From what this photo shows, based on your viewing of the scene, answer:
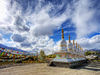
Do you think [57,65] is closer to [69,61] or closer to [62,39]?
[69,61]

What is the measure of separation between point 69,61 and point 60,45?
435 cm

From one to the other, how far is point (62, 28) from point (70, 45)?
5783 mm

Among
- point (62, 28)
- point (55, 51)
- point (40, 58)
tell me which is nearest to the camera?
point (55, 51)

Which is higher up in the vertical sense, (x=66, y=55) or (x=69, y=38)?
(x=69, y=38)

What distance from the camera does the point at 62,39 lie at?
669 inches

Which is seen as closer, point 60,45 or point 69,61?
point 69,61

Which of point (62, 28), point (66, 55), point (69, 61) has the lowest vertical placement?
point (69, 61)

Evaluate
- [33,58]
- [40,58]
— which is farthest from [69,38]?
[33,58]

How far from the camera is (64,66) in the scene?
529 inches

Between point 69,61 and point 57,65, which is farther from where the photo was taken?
point 57,65

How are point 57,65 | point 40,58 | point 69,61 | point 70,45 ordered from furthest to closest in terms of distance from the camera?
point 40,58
point 70,45
point 57,65
point 69,61

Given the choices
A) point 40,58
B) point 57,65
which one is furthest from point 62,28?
point 40,58

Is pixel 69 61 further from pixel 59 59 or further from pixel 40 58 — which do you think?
pixel 40 58

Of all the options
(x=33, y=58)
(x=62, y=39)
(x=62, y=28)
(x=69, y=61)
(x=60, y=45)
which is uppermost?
(x=62, y=28)
